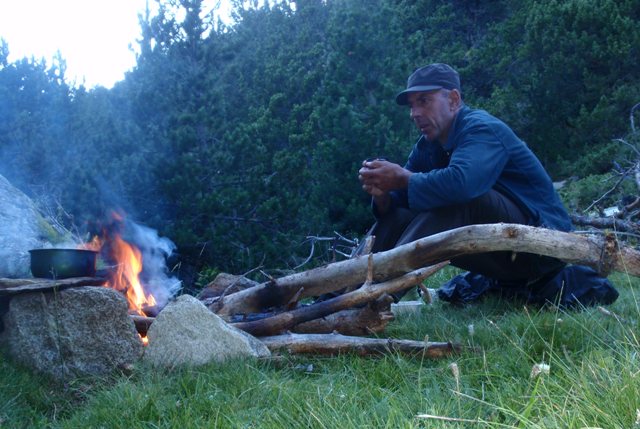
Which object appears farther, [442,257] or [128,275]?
[128,275]

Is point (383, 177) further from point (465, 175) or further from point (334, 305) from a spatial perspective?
point (334, 305)

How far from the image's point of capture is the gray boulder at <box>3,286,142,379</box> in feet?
Result: 12.0

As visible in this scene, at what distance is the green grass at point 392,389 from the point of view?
7.18 feet

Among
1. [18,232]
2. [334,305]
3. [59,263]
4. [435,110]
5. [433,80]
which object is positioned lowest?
[334,305]

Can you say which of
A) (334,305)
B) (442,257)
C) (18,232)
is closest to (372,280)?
(334,305)

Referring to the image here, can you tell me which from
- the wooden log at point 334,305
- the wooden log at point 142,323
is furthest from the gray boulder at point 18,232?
the wooden log at point 334,305

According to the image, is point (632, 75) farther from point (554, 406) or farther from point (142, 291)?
point (554, 406)

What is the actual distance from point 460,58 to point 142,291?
15.5 meters

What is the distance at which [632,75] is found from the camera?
14.5m

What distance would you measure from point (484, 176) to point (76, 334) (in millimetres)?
2421

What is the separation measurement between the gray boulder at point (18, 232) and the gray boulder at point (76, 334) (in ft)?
2.43

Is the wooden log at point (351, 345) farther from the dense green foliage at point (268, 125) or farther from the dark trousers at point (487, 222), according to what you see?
the dense green foliage at point (268, 125)

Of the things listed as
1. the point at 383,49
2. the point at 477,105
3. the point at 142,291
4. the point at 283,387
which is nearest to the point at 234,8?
the point at 477,105

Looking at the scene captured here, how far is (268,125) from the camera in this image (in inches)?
602
